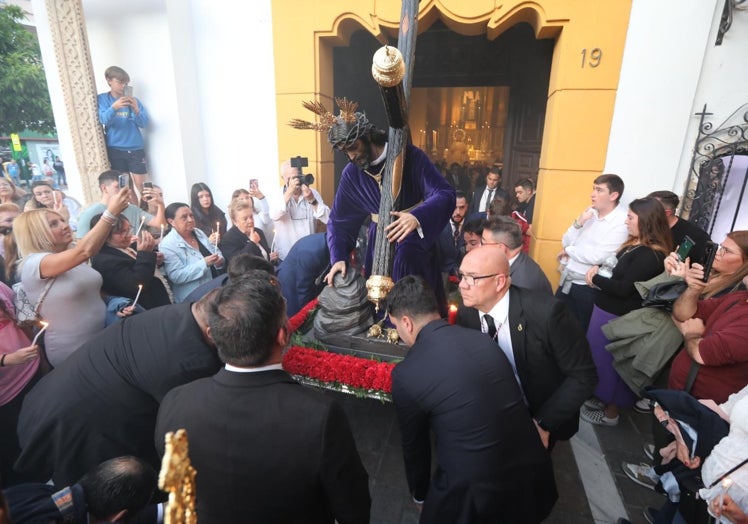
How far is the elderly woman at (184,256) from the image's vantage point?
152 inches

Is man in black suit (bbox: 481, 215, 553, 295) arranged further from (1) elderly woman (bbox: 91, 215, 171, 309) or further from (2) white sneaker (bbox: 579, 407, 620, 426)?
(1) elderly woman (bbox: 91, 215, 171, 309)

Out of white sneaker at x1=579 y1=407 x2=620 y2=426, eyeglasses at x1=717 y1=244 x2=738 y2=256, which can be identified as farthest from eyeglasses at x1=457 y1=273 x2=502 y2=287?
white sneaker at x1=579 y1=407 x2=620 y2=426

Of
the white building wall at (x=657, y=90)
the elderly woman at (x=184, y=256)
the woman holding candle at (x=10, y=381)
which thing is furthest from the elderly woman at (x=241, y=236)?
the white building wall at (x=657, y=90)

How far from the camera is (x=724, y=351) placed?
2.38 meters

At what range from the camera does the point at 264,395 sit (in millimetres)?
1440

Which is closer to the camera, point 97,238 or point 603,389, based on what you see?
point 97,238

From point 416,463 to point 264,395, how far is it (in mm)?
1176

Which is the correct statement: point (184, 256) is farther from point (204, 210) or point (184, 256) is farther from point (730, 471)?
point (730, 471)

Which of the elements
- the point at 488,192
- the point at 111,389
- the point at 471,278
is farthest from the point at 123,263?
the point at 488,192

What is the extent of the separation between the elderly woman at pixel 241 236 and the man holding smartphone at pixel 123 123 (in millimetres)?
2189

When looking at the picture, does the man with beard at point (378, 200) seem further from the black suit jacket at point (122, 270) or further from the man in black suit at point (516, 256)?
the black suit jacket at point (122, 270)

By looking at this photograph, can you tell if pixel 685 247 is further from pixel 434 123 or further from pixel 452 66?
pixel 434 123

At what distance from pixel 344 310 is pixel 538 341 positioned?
1447 mm

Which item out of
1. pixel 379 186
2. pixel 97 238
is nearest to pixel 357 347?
pixel 379 186
